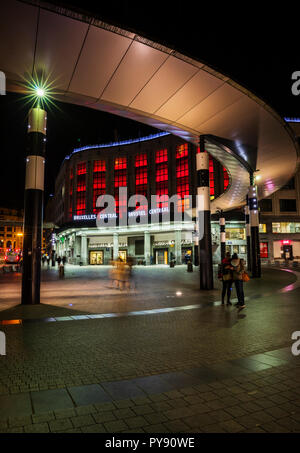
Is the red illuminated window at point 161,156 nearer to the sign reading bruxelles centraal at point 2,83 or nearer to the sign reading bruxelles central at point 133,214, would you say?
the sign reading bruxelles central at point 133,214

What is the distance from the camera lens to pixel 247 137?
15461 millimetres

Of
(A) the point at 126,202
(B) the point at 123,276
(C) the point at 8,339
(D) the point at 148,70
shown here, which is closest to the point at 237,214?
(A) the point at 126,202

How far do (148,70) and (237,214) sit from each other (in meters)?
Result: 39.3

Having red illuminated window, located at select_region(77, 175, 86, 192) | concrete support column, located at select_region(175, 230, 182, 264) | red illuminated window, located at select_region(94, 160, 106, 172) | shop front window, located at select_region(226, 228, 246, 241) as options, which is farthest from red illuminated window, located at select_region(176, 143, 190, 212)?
red illuminated window, located at select_region(77, 175, 86, 192)

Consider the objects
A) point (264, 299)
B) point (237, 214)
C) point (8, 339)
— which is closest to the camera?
point (8, 339)

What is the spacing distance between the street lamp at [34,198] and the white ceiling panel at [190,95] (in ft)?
16.3

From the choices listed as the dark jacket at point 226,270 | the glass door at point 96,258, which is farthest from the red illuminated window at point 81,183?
the dark jacket at point 226,270

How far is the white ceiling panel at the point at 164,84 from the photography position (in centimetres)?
984

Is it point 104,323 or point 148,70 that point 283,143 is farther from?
point 104,323

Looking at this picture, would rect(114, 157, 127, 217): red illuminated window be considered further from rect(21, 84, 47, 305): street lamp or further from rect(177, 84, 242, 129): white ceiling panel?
rect(21, 84, 47, 305): street lamp

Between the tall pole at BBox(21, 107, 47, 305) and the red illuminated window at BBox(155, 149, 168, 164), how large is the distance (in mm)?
41085

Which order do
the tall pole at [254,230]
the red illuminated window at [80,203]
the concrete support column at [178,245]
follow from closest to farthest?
the tall pole at [254,230] → the concrete support column at [178,245] → the red illuminated window at [80,203]

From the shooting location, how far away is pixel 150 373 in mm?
4531

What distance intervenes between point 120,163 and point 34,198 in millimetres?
45588
